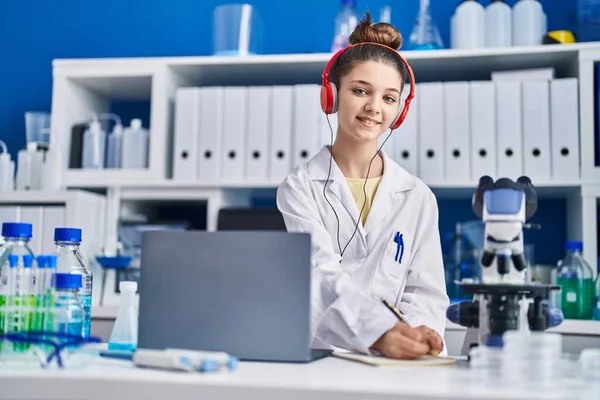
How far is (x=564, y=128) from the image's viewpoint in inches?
92.3

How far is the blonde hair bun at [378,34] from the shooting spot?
5.04 feet

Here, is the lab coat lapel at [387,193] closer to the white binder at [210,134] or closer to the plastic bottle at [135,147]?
the white binder at [210,134]

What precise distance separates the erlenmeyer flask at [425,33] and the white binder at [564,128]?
446mm

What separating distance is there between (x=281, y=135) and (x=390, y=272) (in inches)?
43.8

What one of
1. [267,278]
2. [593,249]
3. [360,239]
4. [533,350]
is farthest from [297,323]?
[593,249]

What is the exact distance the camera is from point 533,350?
820 millimetres

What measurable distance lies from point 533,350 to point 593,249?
5.23ft

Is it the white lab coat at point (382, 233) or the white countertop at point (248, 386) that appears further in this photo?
the white lab coat at point (382, 233)

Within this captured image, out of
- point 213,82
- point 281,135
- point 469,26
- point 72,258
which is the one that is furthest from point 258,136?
point 72,258

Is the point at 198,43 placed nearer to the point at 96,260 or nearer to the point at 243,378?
the point at 96,260

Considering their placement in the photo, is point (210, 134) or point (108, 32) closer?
point (210, 134)

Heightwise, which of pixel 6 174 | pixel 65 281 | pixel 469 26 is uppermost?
pixel 469 26

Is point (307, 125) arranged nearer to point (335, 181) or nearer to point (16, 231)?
point (335, 181)

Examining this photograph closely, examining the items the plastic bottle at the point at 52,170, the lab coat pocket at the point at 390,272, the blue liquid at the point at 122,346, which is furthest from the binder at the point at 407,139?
the blue liquid at the point at 122,346
